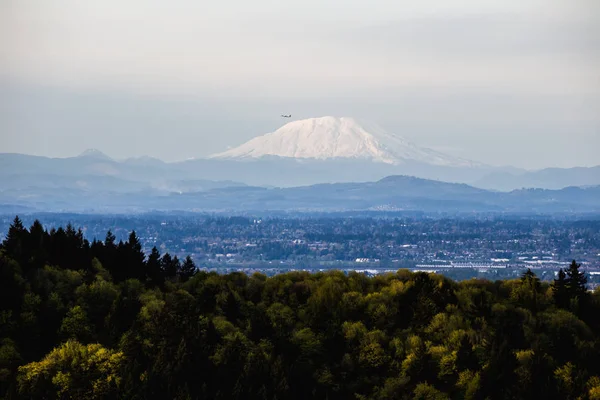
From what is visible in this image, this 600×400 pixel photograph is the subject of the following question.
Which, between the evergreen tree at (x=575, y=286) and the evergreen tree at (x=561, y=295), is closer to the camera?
the evergreen tree at (x=561, y=295)

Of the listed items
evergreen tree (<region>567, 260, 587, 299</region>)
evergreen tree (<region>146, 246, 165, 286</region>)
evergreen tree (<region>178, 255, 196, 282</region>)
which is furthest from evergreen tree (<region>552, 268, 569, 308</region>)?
evergreen tree (<region>178, 255, 196, 282</region>)

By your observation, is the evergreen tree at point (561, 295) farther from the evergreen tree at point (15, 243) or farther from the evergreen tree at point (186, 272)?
the evergreen tree at point (15, 243)

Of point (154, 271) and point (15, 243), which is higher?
point (15, 243)

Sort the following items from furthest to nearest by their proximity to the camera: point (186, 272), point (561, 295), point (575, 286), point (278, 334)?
1. point (186, 272)
2. point (575, 286)
3. point (561, 295)
4. point (278, 334)

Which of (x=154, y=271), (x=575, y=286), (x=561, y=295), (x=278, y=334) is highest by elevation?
(x=575, y=286)

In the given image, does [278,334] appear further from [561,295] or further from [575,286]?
[575,286]

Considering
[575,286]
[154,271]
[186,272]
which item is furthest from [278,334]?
[186,272]

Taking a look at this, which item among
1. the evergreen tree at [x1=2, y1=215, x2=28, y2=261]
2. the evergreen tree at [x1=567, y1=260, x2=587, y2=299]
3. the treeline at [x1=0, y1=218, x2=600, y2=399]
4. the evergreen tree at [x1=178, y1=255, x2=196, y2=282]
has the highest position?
the evergreen tree at [x1=2, y1=215, x2=28, y2=261]

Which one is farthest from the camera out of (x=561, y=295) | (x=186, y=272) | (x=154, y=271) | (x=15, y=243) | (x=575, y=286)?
(x=186, y=272)

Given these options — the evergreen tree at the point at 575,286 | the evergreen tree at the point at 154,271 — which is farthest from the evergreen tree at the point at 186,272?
the evergreen tree at the point at 575,286

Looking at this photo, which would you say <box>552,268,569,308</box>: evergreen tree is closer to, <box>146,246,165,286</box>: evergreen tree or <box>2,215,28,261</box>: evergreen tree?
<box>146,246,165,286</box>: evergreen tree
